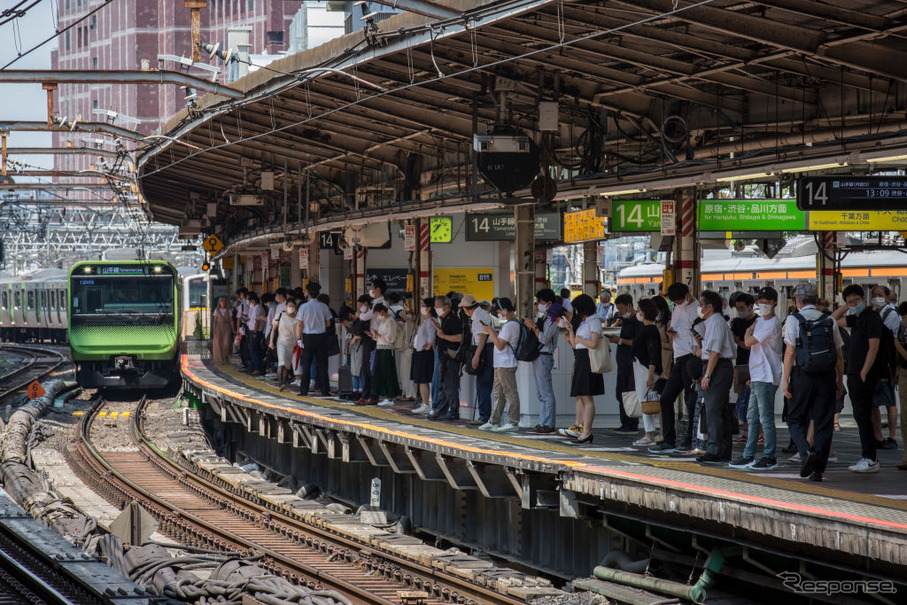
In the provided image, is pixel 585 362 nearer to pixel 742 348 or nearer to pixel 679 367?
pixel 679 367

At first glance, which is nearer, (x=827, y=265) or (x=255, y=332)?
(x=255, y=332)

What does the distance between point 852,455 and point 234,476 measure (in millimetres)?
10413

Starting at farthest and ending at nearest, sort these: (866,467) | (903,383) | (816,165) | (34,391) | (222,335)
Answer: (222,335) → (34,391) → (816,165) → (903,383) → (866,467)

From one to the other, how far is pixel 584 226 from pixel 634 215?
4.68ft

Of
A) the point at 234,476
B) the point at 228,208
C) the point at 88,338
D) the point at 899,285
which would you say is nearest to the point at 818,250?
the point at 899,285

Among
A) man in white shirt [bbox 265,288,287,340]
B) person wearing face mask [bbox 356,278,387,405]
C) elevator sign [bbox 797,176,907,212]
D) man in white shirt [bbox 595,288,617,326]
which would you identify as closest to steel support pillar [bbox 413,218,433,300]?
man in white shirt [bbox 265,288,287,340]

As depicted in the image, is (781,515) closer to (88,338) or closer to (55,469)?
(55,469)

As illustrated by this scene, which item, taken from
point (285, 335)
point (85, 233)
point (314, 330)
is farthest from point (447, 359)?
point (85, 233)

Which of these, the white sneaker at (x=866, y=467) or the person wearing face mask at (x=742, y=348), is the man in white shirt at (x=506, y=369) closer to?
the person wearing face mask at (x=742, y=348)

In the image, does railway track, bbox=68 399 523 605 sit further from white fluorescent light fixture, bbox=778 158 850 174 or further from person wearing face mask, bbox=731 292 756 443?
white fluorescent light fixture, bbox=778 158 850 174

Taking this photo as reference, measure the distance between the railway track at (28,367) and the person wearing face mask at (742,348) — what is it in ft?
69.6

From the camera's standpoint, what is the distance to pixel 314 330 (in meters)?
18.4

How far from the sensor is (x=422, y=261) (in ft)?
81.9

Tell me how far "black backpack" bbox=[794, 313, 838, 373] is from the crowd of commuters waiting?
0.4 inches
